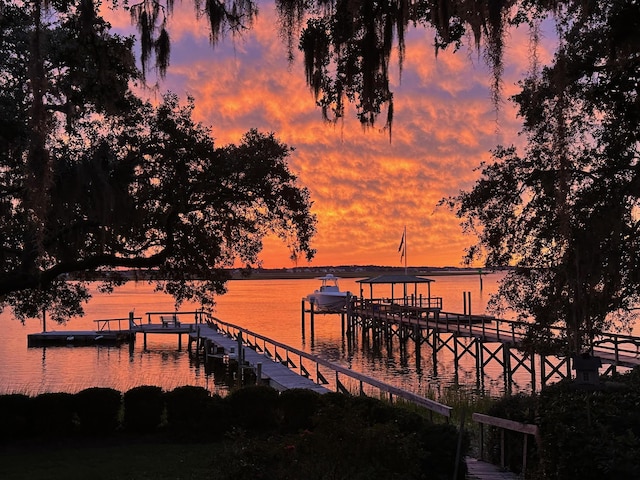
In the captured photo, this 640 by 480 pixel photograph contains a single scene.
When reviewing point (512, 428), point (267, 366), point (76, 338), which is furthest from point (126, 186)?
point (76, 338)

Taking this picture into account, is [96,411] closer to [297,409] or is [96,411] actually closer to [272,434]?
[272,434]

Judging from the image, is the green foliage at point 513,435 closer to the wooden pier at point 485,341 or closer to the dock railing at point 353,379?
the dock railing at point 353,379

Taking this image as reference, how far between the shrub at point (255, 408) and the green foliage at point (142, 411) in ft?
5.33

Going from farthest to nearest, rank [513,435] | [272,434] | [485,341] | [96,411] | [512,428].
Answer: [485,341], [96,411], [272,434], [513,435], [512,428]

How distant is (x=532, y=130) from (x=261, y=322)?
69.8 meters

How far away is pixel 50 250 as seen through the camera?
14000mm

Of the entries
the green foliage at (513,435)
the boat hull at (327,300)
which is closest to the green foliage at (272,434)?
the green foliage at (513,435)

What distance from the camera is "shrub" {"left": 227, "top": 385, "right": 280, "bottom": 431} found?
15.2m

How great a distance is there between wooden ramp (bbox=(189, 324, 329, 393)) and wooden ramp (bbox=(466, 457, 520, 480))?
8.36 meters

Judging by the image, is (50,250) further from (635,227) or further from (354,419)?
(635,227)

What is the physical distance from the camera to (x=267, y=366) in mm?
27031

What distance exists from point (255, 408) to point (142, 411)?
8.17 ft

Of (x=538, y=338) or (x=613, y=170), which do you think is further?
(x=538, y=338)

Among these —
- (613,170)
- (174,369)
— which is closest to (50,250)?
(613,170)
